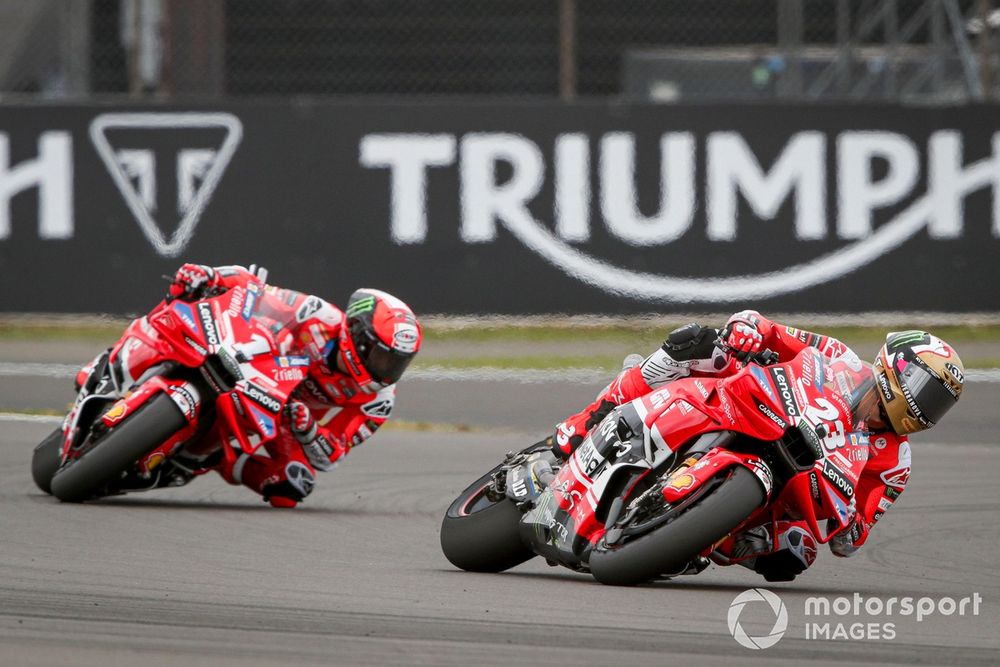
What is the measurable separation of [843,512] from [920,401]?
0.45 meters

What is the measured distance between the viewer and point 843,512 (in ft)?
17.9

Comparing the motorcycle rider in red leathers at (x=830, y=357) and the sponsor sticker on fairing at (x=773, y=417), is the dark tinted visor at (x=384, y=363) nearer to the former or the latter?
the motorcycle rider in red leathers at (x=830, y=357)

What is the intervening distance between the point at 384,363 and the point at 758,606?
8.76ft

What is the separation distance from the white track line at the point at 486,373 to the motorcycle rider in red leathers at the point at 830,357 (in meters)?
5.98

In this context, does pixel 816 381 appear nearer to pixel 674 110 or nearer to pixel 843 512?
pixel 843 512

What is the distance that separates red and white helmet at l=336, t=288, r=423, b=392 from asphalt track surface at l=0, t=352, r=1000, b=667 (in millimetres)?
634

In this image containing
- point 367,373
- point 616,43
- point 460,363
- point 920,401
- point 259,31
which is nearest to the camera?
point 920,401

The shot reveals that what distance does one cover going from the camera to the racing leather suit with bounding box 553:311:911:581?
18.3 feet

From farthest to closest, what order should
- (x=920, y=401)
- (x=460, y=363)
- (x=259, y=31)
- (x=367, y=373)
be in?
(x=259, y=31), (x=460, y=363), (x=367, y=373), (x=920, y=401)

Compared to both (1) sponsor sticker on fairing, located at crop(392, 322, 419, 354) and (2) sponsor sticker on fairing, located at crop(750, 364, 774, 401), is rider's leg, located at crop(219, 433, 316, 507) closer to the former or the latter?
(1) sponsor sticker on fairing, located at crop(392, 322, 419, 354)

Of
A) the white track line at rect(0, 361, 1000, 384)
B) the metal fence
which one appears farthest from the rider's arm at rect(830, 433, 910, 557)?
the metal fence

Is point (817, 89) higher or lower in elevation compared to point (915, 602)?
higher

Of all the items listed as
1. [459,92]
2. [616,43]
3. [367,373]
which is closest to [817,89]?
[616,43]

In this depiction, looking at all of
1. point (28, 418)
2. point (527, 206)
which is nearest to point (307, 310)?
point (28, 418)
